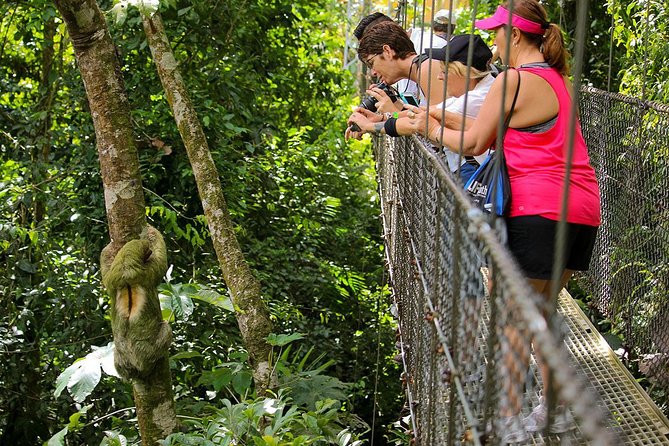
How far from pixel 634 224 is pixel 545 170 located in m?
1.20

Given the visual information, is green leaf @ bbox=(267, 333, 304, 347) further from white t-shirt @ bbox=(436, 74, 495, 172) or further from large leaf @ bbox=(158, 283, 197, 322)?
white t-shirt @ bbox=(436, 74, 495, 172)

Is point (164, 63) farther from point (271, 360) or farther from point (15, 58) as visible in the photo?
point (15, 58)

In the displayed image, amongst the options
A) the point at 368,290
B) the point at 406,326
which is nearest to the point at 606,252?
the point at 406,326

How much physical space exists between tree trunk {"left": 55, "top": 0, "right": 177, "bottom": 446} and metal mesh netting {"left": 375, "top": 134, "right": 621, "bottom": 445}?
2.06 ft

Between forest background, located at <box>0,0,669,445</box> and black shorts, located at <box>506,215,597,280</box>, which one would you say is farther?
forest background, located at <box>0,0,669,445</box>

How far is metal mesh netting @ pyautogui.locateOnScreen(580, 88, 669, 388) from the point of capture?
2504 mm

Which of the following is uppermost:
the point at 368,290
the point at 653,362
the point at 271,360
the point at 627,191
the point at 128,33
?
the point at 128,33

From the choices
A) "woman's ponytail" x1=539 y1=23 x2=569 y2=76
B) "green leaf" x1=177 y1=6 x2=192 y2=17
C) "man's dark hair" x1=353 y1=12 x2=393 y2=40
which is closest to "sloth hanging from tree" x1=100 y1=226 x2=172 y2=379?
"woman's ponytail" x1=539 y1=23 x2=569 y2=76

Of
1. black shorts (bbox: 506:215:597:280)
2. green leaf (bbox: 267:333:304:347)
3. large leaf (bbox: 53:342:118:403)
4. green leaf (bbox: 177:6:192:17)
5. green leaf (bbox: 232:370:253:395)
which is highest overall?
green leaf (bbox: 177:6:192:17)

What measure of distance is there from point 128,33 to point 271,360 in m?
2.27

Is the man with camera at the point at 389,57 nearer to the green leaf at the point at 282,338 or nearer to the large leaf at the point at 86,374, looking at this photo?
the green leaf at the point at 282,338

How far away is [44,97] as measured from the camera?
17.9 feet

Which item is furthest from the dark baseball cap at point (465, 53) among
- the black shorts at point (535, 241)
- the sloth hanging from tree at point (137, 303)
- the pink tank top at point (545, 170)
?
the sloth hanging from tree at point (137, 303)

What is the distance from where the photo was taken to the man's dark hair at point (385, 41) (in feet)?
7.93
